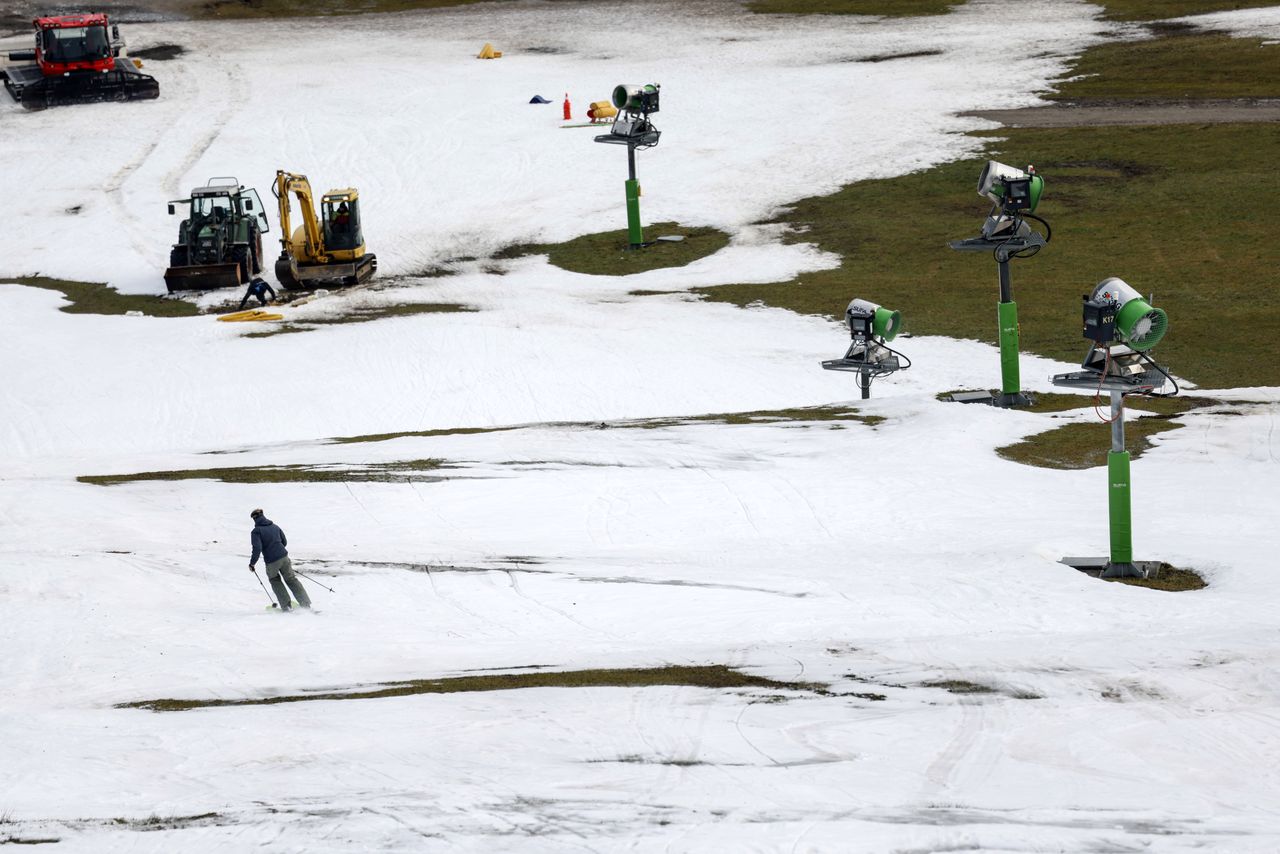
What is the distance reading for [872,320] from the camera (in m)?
22.9

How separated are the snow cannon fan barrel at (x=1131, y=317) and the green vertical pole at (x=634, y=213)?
2294 cm

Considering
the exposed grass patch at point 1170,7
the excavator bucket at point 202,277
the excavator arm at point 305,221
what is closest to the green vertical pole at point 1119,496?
the excavator arm at point 305,221

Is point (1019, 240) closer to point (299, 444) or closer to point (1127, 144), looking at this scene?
point (299, 444)

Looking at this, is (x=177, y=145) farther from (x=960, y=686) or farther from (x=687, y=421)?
(x=960, y=686)

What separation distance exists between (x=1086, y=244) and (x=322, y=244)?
18.3 metres

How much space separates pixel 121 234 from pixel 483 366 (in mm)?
18075

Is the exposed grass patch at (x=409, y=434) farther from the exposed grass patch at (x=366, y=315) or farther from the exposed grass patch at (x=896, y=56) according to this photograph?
the exposed grass patch at (x=896, y=56)

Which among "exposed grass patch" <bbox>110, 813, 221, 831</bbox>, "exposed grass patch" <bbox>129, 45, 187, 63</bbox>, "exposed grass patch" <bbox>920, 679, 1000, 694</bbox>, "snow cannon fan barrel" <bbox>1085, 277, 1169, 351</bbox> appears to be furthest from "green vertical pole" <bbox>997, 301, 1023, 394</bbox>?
"exposed grass patch" <bbox>129, 45, 187, 63</bbox>

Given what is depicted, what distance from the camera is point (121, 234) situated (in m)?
41.6

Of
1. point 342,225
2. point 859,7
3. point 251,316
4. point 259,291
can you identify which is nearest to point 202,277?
point 259,291

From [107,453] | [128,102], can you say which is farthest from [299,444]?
[128,102]

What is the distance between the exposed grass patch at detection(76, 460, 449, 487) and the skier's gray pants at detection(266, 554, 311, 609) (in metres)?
4.62

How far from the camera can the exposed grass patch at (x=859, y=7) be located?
65.1m

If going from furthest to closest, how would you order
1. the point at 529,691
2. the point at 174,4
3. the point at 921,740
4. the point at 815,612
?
the point at 174,4 → the point at 815,612 → the point at 529,691 → the point at 921,740
